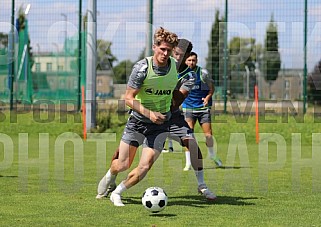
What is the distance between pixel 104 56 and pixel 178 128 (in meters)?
14.3

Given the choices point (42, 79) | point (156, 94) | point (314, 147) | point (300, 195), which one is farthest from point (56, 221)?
point (42, 79)

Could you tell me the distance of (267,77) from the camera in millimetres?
22000

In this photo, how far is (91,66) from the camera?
21.6 metres

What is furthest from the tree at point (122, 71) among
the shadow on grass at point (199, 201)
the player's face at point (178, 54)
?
the shadow on grass at point (199, 201)

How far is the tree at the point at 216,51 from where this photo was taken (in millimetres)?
21922

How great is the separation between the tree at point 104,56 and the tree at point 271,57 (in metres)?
4.78


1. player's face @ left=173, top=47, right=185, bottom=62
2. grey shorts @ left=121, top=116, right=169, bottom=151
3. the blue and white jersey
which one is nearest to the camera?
grey shorts @ left=121, top=116, right=169, bottom=151

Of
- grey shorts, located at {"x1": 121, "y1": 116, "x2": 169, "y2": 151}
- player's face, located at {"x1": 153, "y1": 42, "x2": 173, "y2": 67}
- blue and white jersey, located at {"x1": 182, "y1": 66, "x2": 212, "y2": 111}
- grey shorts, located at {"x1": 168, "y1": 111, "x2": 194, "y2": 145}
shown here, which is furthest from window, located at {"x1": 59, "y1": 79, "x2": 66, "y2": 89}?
player's face, located at {"x1": 153, "y1": 42, "x2": 173, "y2": 67}

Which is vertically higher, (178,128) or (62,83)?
(62,83)

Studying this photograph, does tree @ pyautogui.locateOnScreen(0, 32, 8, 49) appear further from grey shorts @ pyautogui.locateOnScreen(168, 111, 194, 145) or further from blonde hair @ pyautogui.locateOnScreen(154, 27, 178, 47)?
blonde hair @ pyautogui.locateOnScreen(154, 27, 178, 47)

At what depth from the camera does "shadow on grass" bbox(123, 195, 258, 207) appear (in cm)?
846

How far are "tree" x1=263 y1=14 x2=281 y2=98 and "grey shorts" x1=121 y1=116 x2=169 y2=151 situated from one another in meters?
13.4

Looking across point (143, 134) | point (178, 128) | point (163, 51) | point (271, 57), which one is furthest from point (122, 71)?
point (163, 51)

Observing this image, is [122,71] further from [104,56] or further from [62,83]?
[62,83]
